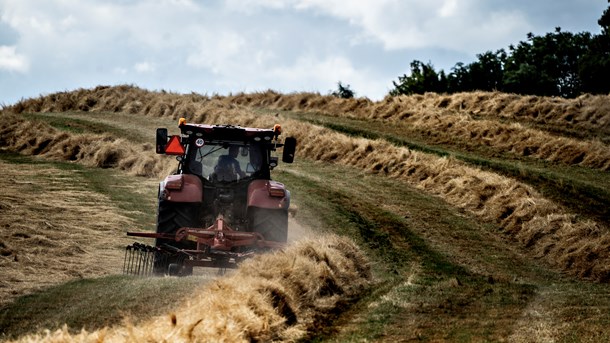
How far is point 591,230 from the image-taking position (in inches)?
701

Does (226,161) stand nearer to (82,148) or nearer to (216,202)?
(216,202)

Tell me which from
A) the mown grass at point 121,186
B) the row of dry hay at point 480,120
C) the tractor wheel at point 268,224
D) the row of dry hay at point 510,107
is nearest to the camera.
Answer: the tractor wheel at point 268,224

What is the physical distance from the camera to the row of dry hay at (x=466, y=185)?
679 inches

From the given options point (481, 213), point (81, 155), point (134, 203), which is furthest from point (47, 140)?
point (481, 213)

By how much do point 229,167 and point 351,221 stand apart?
530cm

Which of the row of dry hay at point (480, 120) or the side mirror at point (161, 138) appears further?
the row of dry hay at point (480, 120)

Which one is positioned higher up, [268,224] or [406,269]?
[268,224]

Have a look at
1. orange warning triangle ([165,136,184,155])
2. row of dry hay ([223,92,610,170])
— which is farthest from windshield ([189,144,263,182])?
row of dry hay ([223,92,610,170])

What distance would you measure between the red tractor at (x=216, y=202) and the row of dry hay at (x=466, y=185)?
6059mm

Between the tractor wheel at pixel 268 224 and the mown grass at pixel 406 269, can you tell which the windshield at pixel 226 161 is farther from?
the mown grass at pixel 406 269

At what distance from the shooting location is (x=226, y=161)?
49.5 feet

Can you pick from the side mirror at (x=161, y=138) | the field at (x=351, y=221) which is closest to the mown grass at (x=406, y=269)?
the field at (x=351, y=221)

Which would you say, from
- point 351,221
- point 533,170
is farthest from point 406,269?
point 533,170

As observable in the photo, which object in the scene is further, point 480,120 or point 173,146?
point 480,120
